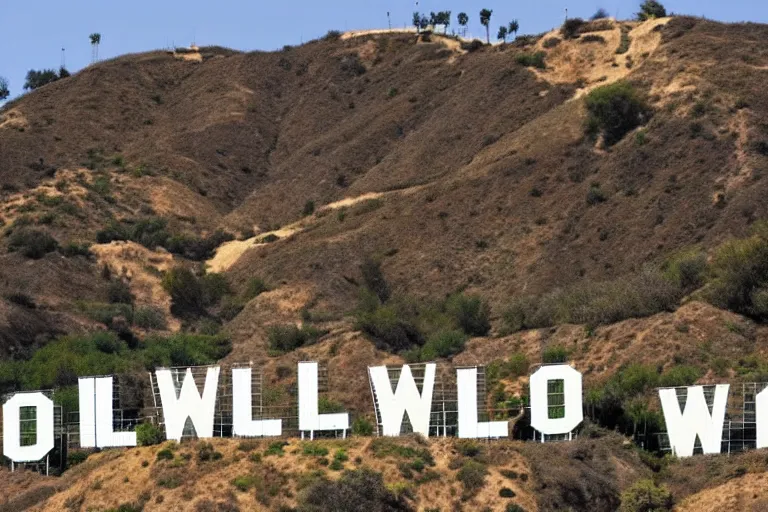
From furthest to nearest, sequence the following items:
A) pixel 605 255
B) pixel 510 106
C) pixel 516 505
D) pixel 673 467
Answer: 1. pixel 510 106
2. pixel 605 255
3. pixel 673 467
4. pixel 516 505

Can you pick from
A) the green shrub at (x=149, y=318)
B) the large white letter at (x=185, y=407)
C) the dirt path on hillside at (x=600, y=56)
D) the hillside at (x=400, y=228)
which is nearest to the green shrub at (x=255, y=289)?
the hillside at (x=400, y=228)

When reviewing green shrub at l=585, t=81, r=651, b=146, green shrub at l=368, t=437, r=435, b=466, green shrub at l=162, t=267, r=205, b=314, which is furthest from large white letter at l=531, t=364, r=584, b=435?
green shrub at l=585, t=81, r=651, b=146

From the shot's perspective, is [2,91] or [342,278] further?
[2,91]

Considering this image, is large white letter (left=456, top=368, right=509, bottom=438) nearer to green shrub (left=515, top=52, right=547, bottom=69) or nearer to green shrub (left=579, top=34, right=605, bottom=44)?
green shrub (left=515, top=52, right=547, bottom=69)

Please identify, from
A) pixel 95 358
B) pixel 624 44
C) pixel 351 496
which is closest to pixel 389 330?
pixel 95 358

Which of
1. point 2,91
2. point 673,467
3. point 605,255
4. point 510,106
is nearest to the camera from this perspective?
point 673,467

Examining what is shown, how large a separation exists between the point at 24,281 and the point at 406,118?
3715cm

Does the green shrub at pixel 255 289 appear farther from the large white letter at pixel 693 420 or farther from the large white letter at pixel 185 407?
the large white letter at pixel 693 420

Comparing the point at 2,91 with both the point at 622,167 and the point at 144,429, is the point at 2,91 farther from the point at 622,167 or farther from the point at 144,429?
the point at 144,429

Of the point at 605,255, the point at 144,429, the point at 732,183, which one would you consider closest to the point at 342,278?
the point at 605,255

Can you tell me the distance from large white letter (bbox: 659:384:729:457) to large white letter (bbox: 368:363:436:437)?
822 centimetres

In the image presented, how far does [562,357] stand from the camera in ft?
269

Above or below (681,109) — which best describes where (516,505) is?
below

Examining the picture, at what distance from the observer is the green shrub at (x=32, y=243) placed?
10769 cm
